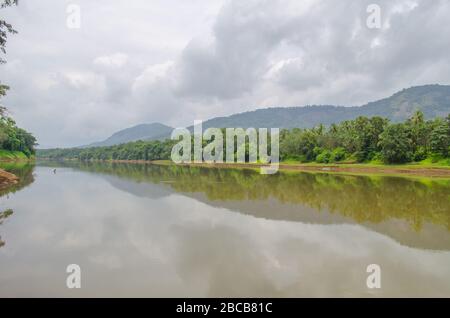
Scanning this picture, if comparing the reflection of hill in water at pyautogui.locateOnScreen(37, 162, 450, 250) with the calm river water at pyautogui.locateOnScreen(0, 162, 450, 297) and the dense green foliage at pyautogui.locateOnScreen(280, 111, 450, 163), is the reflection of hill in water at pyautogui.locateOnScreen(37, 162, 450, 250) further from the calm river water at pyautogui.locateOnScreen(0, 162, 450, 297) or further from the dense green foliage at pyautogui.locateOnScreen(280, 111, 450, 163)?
the dense green foliage at pyautogui.locateOnScreen(280, 111, 450, 163)

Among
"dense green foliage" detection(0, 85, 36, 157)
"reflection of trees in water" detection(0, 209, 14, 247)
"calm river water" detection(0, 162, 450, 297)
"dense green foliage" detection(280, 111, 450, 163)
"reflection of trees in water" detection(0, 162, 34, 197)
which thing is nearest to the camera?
"calm river water" detection(0, 162, 450, 297)

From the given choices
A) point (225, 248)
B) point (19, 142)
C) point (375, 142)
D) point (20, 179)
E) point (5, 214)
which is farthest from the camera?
point (19, 142)

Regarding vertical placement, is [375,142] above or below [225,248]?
above

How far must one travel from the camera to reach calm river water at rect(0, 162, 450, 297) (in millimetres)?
8648

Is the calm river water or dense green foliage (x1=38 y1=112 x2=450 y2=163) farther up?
dense green foliage (x1=38 y1=112 x2=450 y2=163)

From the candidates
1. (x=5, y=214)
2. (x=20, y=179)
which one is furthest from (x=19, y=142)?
(x=5, y=214)

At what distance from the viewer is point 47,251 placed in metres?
11.7

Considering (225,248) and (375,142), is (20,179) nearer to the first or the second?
(225,248)

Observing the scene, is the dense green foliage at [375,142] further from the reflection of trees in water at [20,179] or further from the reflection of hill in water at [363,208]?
the reflection of trees in water at [20,179]

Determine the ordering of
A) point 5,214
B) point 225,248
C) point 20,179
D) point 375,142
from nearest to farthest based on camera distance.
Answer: point 225,248 → point 5,214 → point 20,179 → point 375,142

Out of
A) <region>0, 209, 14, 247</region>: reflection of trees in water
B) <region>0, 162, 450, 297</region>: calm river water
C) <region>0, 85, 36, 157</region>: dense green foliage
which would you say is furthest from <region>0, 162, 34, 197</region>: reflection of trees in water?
<region>0, 85, 36, 157</region>: dense green foliage

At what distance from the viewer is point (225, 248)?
1203 centimetres

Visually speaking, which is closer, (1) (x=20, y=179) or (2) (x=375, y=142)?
(1) (x=20, y=179)

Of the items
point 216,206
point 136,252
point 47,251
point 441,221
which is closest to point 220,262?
point 136,252
